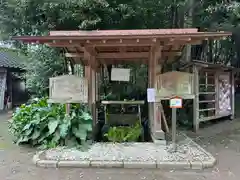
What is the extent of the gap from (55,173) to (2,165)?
1.17 metres

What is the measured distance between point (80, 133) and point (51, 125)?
67 centimetres

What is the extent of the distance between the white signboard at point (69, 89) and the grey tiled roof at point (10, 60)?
7744mm

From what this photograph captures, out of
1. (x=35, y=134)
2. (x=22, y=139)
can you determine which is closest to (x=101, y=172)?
(x=35, y=134)

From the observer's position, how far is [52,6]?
732cm

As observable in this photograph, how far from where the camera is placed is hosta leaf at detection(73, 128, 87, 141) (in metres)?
5.42

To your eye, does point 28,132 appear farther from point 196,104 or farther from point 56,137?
point 196,104

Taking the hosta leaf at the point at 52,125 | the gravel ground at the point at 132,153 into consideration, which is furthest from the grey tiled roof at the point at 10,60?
the gravel ground at the point at 132,153

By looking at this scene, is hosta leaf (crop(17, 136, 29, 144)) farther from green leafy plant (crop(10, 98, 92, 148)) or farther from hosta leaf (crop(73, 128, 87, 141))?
hosta leaf (crop(73, 128, 87, 141))

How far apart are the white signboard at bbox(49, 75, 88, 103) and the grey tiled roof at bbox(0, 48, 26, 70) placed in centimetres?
774

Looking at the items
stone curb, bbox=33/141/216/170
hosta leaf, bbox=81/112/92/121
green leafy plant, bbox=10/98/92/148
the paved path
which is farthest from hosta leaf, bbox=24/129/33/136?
stone curb, bbox=33/141/216/170

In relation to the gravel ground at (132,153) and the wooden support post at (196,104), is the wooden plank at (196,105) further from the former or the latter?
the gravel ground at (132,153)

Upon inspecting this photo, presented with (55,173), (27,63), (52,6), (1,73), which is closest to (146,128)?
(55,173)

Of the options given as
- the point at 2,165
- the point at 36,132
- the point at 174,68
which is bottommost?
the point at 2,165

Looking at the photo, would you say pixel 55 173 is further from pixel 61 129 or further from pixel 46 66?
pixel 46 66
